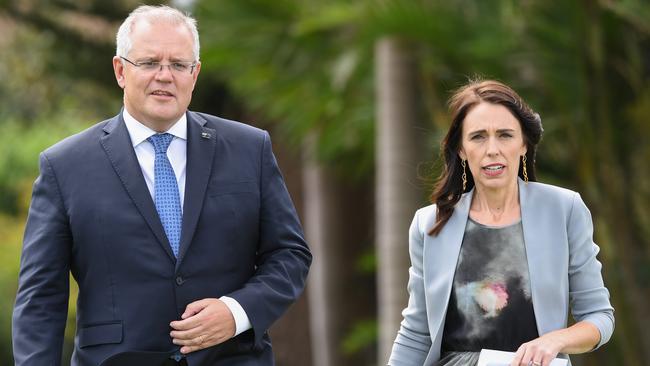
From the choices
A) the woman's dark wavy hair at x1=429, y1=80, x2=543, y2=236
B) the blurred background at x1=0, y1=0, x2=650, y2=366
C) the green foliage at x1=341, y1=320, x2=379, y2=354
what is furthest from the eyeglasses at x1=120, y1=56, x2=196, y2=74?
the green foliage at x1=341, y1=320, x2=379, y2=354

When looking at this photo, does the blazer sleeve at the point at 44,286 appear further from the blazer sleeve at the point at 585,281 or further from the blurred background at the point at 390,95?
the blurred background at the point at 390,95

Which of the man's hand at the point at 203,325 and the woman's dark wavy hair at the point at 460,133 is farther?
the man's hand at the point at 203,325

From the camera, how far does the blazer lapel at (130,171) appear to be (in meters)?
4.18

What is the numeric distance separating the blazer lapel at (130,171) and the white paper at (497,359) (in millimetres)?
1030

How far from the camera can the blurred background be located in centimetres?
1020

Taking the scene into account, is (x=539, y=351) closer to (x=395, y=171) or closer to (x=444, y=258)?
(x=444, y=258)

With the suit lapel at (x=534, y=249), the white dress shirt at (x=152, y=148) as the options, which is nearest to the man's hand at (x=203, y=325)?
the white dress shirt at (x=152, y=148)

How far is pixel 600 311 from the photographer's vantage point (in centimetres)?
386

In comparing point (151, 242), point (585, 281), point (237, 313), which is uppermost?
point (151, 242)

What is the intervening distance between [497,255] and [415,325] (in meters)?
0.35

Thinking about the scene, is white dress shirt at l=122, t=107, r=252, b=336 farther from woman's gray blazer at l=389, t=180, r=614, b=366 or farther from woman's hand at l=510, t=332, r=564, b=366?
woman's hand at l=510, t=332, r=564, b=366

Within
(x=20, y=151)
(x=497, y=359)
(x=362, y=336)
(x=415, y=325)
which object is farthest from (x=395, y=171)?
(x=20, y=151)

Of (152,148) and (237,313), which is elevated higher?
(152,148)

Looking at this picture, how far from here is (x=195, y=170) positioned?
4.30 metres
